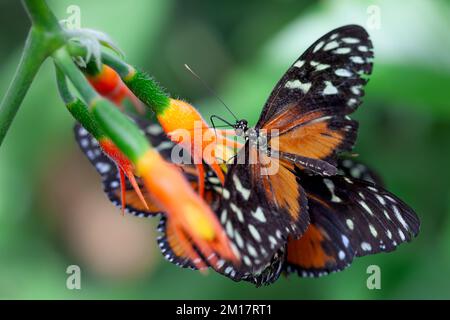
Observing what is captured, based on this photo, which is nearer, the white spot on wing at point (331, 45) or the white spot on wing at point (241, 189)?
the white spot on wing at point (241, 189)

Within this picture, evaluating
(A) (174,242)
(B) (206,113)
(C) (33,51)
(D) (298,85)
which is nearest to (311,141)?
(D) (298,85)

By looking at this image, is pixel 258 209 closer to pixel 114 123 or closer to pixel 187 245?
pixel 187 245

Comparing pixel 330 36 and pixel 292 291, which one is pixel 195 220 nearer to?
pixel 330 36

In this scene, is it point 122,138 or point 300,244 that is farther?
point 300,244

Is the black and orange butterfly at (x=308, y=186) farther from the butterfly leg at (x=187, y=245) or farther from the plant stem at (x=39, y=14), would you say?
the plant stem at (x=39, y=14)

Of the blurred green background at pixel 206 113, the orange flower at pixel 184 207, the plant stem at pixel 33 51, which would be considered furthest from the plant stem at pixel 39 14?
the blurred green background at pixel 206 113
